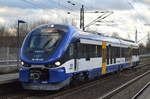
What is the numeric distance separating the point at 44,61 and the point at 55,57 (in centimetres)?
54

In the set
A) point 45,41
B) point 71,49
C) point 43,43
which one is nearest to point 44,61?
point 43,43

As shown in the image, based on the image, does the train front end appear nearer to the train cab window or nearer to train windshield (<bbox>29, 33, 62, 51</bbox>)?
train windshield (<bbox>29, 33, 62, 51</bbox>)

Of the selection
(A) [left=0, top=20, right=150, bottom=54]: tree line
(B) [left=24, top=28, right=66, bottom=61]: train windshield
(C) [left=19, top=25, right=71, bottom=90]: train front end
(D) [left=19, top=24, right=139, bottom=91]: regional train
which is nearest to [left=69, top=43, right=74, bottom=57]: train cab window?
(D) [left=19, top=24, right=139, bottom=91]: regional train

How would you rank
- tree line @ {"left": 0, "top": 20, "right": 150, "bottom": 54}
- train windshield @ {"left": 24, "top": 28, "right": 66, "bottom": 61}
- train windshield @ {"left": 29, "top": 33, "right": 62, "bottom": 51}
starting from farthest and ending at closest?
tree line @ {"left": 0, "top": 20, "right": 150, "bottom": 54}
train windshield @ {"left": 29, "top": 33, "right": 62, "bottom": 51}
train windshield @ {"left": 24, "top": 28, "right": 66, "bottom": 61}

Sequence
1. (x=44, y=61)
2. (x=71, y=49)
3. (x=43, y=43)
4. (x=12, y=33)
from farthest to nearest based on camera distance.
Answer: (x=12, y=33) < (x=71, y=49) < (x=43, y=43) < (x=44, y=61)

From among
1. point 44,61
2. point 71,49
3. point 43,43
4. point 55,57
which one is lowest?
point 44,61

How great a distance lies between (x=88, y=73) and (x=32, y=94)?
501 centimetres

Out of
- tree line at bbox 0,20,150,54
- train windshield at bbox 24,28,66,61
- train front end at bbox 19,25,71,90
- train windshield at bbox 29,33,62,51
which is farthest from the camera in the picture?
tree line at bbox 0,20,150,54

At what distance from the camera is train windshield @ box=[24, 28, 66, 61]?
16.7 m

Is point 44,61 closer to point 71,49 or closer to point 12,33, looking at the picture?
point 71,49

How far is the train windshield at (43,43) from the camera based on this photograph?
16672mm

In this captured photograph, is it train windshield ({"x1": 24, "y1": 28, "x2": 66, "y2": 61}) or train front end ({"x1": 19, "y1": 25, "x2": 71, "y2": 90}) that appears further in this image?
train windshield ({"x1": 24, "y1": 28, "x2": 66, "y2": 61})

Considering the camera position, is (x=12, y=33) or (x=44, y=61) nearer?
(x=44, y=61)

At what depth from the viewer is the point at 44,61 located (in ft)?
53.3
